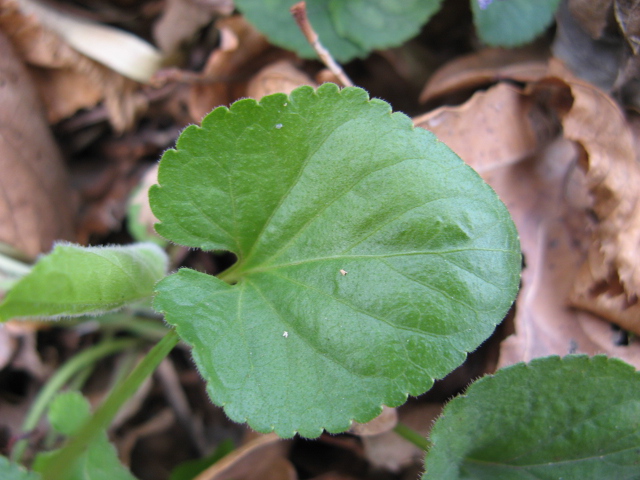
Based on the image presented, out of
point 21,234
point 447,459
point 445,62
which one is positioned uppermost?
point 445,62

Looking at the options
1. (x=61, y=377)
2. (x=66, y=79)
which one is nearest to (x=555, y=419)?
(x=61, y=377)

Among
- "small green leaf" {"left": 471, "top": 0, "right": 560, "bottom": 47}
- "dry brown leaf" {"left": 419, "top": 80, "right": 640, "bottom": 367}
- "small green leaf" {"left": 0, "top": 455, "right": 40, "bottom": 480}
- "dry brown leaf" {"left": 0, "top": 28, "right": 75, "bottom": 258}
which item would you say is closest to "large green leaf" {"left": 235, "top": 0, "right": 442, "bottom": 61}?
"small green leaf" {"left": 471, "top": 0, "right": 560, "bottom": 47}

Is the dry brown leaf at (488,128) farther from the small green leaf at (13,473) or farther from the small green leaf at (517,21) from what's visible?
the small green leaf at (13,473)

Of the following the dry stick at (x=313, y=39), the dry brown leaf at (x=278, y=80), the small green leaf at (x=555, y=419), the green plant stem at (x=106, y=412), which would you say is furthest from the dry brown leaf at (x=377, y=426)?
the dry brown leaf at (x=278, y=80)

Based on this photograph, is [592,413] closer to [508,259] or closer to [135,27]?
[508,259]

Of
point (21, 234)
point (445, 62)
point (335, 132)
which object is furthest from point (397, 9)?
point (21, 234)
